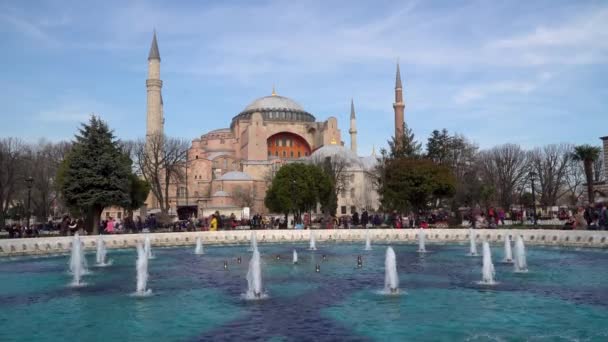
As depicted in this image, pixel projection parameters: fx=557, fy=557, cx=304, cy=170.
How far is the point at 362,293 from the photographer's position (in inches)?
384

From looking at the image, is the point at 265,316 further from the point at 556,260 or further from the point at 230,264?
the point at 556,260

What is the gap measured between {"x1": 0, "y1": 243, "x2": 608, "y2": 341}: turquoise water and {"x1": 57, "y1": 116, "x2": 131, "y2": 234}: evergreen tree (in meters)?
9.97

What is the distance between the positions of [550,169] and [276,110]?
35483 millimetres

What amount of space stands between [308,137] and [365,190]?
42.7 ft

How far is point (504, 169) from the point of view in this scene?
42750 millimetres

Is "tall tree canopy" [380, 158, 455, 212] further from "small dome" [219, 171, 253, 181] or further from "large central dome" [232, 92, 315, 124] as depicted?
"large central dome" [232, 92, 315, 124]

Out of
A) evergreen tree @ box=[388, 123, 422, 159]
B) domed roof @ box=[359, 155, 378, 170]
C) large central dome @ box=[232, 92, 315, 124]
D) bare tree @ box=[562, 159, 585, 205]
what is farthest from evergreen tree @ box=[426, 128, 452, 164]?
large central dome @ box=[232, 92, 315, 124]

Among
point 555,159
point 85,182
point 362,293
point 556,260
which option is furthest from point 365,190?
point 362,293

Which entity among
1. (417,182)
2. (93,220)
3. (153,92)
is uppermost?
(153,92)

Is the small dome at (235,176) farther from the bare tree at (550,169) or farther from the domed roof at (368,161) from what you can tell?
the bare tree at (550,169)

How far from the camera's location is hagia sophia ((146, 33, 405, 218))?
51.6 metres

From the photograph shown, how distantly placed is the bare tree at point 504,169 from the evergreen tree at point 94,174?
88.9ft

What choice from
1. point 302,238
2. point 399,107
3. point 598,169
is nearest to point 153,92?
point 399,107

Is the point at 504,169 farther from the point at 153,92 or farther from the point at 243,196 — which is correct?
the point at 153,92
